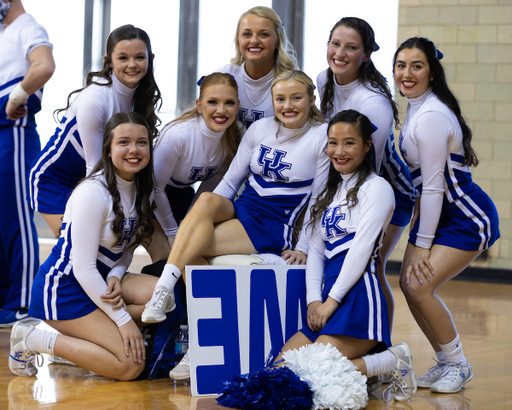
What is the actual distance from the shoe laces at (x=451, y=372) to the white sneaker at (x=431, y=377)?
0.09ft

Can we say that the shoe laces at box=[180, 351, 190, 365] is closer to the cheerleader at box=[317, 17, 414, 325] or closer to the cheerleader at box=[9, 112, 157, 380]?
the cheerleader at box=[9, 112, 157, 380]

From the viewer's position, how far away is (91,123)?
2.73 m

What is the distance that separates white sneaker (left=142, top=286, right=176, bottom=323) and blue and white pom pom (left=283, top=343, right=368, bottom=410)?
19.6 inches

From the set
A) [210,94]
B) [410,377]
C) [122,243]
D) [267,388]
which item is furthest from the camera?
[210,94]

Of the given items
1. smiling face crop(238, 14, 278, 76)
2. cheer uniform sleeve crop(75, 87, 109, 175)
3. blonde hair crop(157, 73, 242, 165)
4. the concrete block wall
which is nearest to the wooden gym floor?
cheer uniform sleeve crop(75, 87, 109, 175)

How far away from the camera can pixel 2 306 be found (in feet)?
11.4

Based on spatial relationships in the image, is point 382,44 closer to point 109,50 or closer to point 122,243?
point 109,50

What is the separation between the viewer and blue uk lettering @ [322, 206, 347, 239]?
241cm

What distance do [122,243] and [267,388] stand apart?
2.79ft

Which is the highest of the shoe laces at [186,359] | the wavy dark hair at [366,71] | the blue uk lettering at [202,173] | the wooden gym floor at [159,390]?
the wavy dark hair at [366,71]

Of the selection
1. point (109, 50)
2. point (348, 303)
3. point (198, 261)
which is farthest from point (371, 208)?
point (109, 50)

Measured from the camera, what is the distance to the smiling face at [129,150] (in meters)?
2.47

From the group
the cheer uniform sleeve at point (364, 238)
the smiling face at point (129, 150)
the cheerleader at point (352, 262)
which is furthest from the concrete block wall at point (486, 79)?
the smiling face at point (129, 150)

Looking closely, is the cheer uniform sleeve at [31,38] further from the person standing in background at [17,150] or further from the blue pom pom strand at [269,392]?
the blue pom pom strand at [269,392]
